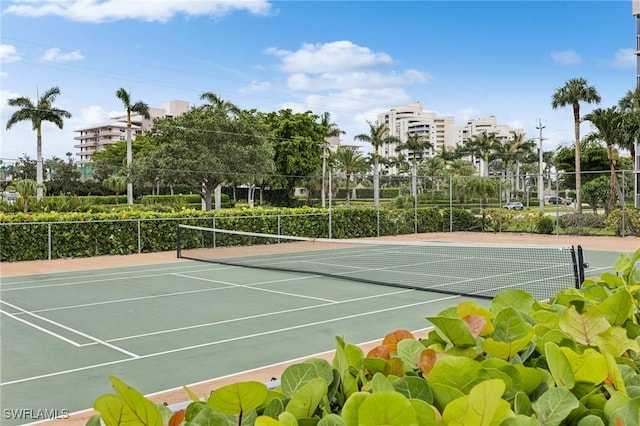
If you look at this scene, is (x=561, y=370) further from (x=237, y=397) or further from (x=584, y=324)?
(x=237, y=397)

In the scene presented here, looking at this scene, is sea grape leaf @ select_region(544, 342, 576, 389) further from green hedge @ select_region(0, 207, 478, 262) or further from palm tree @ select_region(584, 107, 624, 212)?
palm tree @ select_region(584, 107, 624, 212)

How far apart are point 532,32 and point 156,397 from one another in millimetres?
34284

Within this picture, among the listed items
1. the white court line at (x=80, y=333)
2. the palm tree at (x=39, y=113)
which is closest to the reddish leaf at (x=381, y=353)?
the white court line at (x=80, y=333)

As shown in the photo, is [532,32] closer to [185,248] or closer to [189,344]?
[185,248]

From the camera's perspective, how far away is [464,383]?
3.56 feet

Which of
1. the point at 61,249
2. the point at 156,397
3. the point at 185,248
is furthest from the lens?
the point at 185,248

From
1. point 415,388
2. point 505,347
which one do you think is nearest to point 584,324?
point 505,347

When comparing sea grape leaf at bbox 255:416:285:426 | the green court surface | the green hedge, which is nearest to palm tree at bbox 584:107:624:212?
the green hedge

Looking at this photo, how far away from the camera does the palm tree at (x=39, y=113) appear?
43.2 metres

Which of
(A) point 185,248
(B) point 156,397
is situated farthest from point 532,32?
(B) point 156,397

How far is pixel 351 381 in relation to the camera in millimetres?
1262

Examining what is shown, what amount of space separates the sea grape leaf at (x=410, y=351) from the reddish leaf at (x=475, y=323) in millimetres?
124

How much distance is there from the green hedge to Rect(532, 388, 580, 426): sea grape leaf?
17.8m

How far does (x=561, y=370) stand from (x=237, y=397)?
0.60 m
